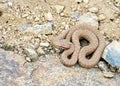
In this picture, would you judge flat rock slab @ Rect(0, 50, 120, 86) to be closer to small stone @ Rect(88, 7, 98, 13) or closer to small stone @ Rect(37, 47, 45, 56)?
small stone @ Rect(37, 47, 45, 56)

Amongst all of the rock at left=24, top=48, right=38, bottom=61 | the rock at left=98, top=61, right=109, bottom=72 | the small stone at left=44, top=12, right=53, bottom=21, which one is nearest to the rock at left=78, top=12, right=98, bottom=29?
the small stone at left=44, top=12, right=53, bottom=21

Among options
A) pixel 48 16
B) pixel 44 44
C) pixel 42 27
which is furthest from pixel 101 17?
pixel 44 44

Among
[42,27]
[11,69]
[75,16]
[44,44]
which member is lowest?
[11,69]

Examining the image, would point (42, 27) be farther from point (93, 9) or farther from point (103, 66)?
point (103, 66)

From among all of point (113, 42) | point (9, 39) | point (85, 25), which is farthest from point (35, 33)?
point (113, 42)

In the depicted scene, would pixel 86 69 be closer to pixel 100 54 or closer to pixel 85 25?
pixel 100 54

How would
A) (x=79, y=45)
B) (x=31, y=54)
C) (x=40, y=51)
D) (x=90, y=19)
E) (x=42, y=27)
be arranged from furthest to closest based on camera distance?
(x=90, y=19) → (x=42, y=27) → (x=79, y=45) → (x=40, y=51) → (x=31, y=54)
